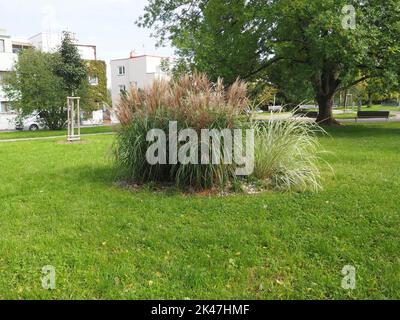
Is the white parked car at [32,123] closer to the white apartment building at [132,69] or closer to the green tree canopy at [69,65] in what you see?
the green tree canopy at [69,65]

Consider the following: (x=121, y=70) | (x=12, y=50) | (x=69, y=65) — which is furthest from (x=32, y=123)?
(x=121, y=70)

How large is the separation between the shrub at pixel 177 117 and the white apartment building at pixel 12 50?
21.6 m

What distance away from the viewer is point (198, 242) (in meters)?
3.81

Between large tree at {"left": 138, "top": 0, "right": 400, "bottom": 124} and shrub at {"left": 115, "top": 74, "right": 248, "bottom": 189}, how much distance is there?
303 inches

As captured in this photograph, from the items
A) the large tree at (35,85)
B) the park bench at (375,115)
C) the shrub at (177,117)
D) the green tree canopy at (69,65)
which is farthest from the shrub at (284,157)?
the park bench at (375,115)

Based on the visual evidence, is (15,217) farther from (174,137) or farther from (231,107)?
(231,107)

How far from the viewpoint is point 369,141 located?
11.8 meters

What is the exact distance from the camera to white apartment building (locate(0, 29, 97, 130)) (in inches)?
1186

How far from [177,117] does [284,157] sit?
6.08ft

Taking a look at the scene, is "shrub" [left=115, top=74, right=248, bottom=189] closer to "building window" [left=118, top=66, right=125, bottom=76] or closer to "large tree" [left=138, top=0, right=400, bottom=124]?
"large tree" [left=138, top=0, right=400, bottom=124]

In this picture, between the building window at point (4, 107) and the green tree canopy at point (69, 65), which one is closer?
the green tree canopy at point (69, 65)

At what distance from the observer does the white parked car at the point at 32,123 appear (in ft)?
79.4

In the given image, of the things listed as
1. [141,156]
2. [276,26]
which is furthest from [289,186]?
[276,26]
